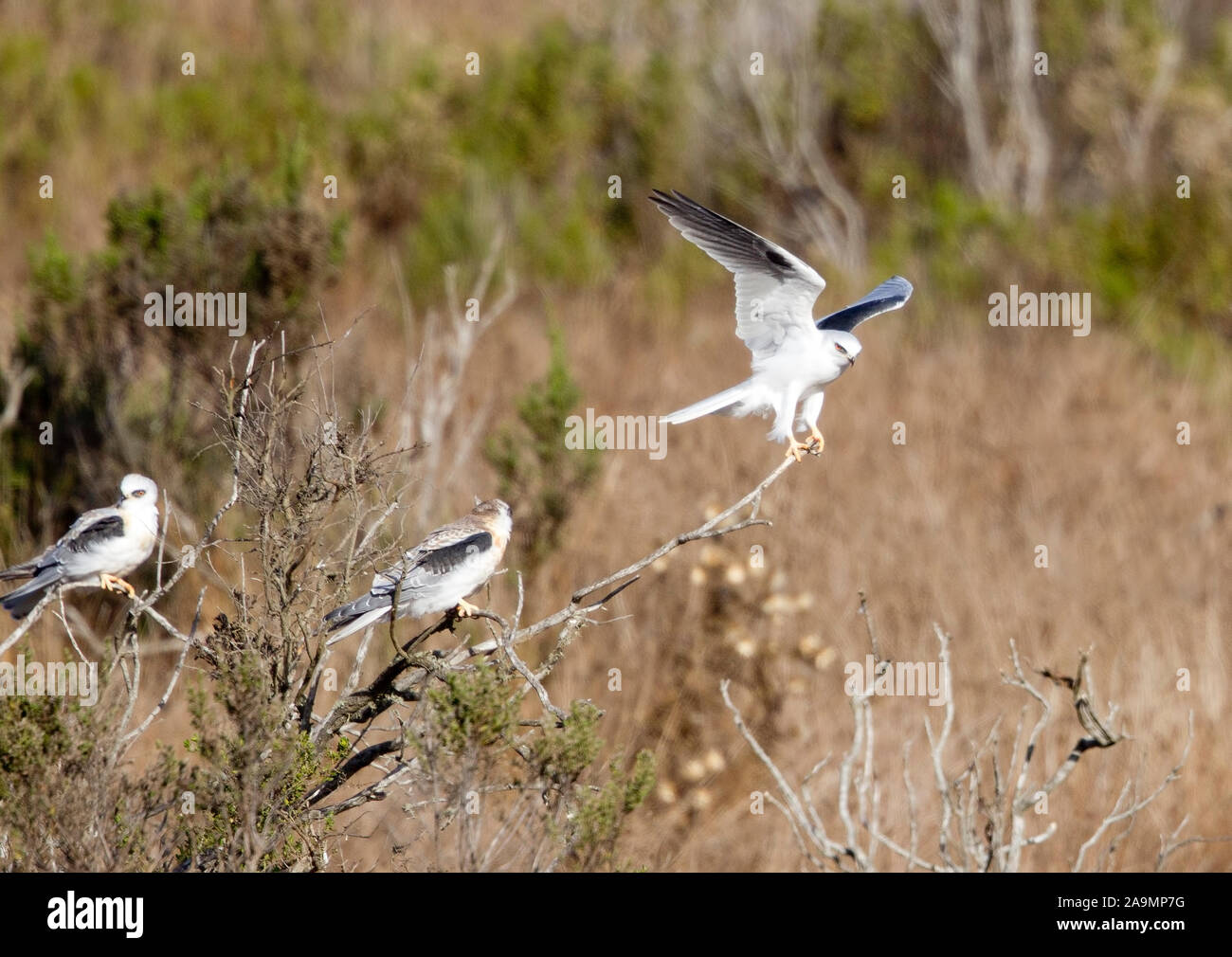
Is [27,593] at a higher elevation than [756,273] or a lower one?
lower

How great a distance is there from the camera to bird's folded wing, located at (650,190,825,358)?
449cm

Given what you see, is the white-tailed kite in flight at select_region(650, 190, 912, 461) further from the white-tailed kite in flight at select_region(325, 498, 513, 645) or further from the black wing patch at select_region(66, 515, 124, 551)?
the black wing patch at select_region(66, 515, 124, 551)

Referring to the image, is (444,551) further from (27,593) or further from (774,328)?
(27,593)

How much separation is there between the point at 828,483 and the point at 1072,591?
67.2 inches

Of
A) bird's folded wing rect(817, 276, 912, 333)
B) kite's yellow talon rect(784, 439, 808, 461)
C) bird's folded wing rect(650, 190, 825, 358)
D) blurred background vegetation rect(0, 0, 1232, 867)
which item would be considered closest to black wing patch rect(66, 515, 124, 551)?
bird's folded wing rect(650, 190, 825, 358)

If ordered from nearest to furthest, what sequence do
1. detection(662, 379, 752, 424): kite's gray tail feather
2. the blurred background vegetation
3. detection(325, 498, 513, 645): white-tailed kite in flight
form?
detection(325, 498, 513, 645): white-tailed kite in flight < detection(662, 379, 752, 424): kite's gray tail feather < the blurred background vegetation

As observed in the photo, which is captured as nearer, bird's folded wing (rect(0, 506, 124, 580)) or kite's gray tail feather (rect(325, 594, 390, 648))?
kite's gray tail feather (rect(325, 594, 390, 648))

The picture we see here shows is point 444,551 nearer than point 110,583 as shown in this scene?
Yes

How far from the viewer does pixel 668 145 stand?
14523mm

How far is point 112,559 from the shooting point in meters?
4.53

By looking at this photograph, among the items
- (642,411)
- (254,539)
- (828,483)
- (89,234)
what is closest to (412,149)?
(89,234)

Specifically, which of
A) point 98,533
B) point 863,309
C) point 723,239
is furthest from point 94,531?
point 863,309

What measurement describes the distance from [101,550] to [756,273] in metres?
2.31

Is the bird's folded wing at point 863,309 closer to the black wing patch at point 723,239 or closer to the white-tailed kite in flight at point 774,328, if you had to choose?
the white-tailed kite in flight at point 774,328
